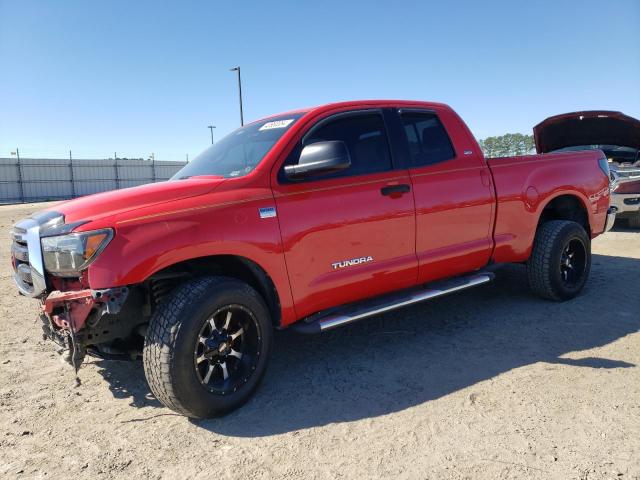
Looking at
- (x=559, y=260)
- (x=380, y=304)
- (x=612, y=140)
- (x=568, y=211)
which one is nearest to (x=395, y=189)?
(x=380, y=304)

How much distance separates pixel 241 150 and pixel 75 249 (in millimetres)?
1529

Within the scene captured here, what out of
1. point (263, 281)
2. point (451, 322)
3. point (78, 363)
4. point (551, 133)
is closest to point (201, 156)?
point (263, 281)

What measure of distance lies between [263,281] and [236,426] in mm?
915

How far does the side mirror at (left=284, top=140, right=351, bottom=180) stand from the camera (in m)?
3.09

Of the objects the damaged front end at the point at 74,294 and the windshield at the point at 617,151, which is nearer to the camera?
the damaged front end at the point at 74,294

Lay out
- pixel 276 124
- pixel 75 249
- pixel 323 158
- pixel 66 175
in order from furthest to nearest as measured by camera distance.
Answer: pixel 66 175, pixel 276 124, pixel 323 158, pixel 75 249

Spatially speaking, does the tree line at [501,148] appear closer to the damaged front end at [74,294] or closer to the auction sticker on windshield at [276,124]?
the auction sticker on windshield at [276,124]

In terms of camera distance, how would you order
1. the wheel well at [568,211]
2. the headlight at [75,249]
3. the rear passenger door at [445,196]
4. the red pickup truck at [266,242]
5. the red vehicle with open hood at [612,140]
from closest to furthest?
the headlight at [75,249], the red pickup truck at [266,242], the rear passenger door at [445,196], the wheel well at [568,211], the red vehicle with open hood at [612,140]

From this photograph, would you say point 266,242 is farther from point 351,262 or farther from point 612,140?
point 612,140

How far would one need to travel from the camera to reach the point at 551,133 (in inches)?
368

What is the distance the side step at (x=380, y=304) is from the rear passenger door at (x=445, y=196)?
0.34 ft

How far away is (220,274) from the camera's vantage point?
327 cm

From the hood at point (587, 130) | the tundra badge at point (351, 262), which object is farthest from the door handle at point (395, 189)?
the hood at point (587, 130)

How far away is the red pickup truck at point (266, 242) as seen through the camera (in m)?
2.76
